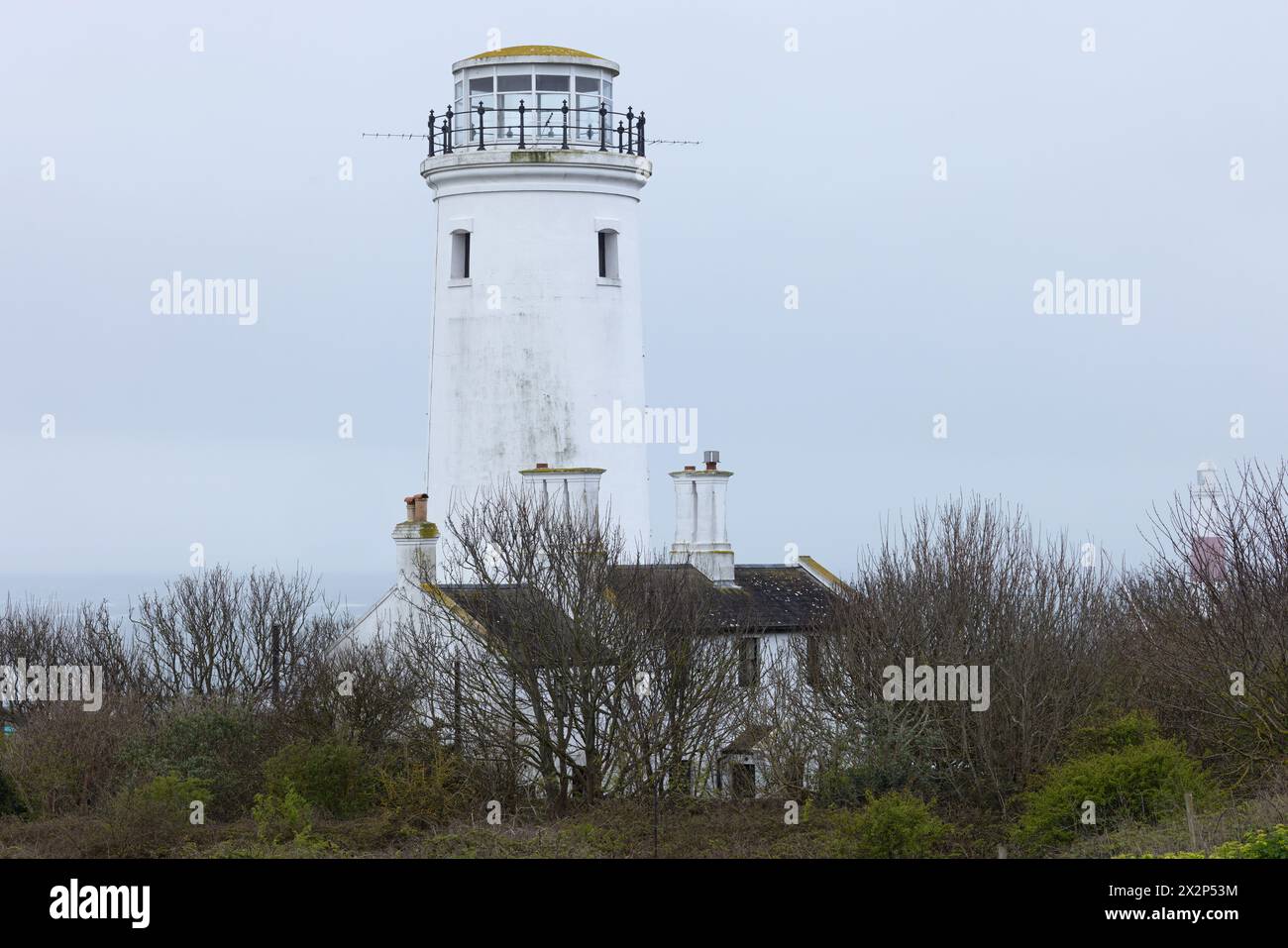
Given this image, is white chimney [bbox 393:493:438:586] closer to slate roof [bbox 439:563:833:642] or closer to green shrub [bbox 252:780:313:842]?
slate roof [bbox 439:563:833:642]

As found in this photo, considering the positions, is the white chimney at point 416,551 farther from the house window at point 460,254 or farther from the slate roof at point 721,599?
the house window at point 460,254

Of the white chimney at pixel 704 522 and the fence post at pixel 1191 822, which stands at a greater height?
the white chimney at pixel 704 522

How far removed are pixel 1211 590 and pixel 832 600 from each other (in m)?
7.95

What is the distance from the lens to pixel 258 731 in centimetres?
3406

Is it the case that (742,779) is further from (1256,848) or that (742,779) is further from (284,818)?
(1256,848)

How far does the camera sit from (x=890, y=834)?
27.3 m

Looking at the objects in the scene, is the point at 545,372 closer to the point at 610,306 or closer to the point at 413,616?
the point at 610,306

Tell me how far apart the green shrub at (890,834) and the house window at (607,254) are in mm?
15474

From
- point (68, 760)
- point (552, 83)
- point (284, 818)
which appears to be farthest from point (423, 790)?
point (552, 83)

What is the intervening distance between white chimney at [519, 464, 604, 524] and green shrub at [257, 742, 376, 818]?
18.9ft

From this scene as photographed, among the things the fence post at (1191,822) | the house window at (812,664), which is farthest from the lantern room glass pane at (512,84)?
the fence post at (1191,822)

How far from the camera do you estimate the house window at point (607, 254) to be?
40.4 m

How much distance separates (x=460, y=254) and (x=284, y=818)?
1379 cm

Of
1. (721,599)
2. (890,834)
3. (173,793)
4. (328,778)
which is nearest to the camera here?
(890,834)
